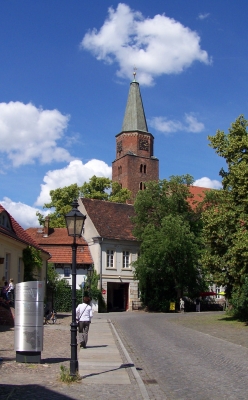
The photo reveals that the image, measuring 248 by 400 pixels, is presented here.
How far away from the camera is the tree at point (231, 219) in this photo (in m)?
25.8

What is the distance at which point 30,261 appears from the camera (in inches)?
1207

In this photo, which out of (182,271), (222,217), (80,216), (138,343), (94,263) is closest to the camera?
(80,216)

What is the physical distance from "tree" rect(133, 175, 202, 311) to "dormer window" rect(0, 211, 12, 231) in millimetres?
16863

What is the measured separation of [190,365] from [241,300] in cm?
1370

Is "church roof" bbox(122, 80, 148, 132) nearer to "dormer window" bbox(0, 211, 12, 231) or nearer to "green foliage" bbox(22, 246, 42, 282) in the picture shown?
"green foliage" bbox(22, 246, 42, 282)

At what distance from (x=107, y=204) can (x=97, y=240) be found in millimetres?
6897

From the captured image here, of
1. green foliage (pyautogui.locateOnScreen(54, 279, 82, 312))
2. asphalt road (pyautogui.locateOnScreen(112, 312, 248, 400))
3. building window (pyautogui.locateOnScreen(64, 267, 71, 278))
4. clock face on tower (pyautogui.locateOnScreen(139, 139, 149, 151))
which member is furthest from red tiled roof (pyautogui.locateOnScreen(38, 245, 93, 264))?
clock face on tower (pyautogui.locateOnScreen(139, 139, 149, 151))

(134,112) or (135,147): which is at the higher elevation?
(134,112)

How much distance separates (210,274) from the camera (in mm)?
28484

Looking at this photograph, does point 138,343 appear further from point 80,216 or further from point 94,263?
point 94,263

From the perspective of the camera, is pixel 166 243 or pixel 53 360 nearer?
pixel 53 360

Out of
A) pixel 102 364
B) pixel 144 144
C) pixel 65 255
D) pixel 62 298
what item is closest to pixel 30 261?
pixel 62 298

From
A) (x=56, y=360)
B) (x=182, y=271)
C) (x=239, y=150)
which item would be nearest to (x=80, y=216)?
(x=56, y=360)

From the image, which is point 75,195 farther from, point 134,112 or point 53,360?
point 53,360
